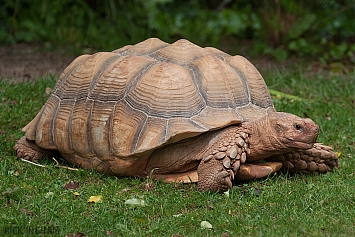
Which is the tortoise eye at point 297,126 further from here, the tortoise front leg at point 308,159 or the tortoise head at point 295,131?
the tortoise front leg at point 308,159

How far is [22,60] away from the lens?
328 inches

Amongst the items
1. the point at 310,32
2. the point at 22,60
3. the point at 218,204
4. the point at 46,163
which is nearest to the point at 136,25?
the point at 22,60

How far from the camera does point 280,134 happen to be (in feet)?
13.8

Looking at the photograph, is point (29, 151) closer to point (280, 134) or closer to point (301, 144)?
point (280, 134)

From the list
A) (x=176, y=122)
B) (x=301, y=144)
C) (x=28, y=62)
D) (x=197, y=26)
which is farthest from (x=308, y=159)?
(x=197, y=26)

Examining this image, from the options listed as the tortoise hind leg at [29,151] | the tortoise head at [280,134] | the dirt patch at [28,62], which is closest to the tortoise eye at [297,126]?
the tortoise head at [280,134]

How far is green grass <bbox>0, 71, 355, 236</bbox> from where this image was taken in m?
3.51

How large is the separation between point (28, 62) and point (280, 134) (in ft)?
16.4

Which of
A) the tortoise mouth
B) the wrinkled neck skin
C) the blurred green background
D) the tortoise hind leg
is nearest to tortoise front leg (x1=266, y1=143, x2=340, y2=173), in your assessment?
the wrinkled neck skin

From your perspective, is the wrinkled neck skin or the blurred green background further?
the blurred green background

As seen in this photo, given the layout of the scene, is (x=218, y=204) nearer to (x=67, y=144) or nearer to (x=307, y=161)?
(x=307, y=161)

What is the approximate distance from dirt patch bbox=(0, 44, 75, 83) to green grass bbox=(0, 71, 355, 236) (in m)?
2.47

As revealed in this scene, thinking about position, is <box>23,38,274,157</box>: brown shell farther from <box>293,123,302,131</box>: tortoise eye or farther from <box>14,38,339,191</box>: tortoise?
<box>293,123,302,131</box>: tortoise eye

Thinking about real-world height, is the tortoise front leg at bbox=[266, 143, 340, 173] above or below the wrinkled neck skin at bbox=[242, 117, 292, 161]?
below
